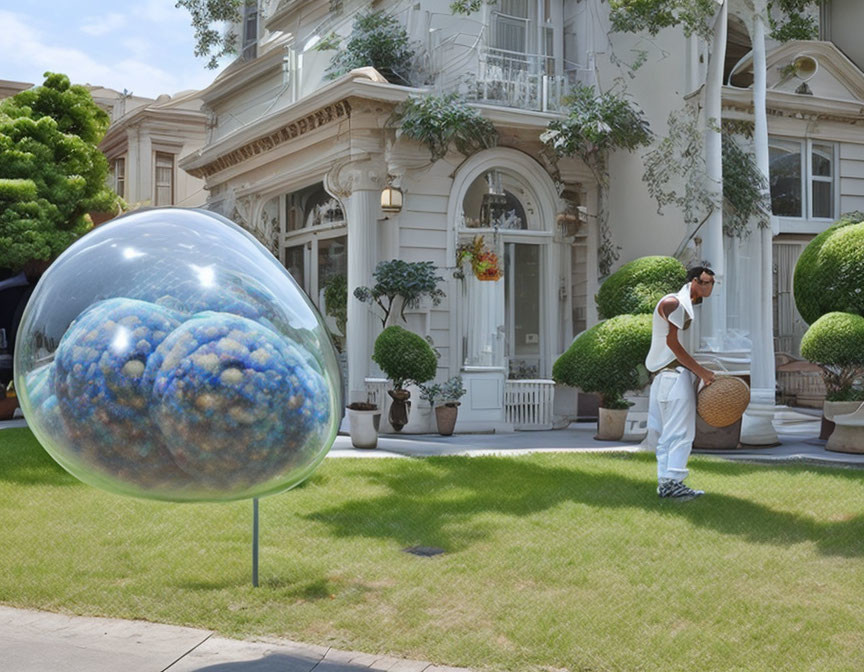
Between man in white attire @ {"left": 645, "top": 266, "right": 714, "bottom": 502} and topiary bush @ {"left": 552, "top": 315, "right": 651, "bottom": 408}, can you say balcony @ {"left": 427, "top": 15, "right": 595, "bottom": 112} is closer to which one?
topiary bush @ {"left": 552, "top": 315, "right": 651, "bottom": 408}

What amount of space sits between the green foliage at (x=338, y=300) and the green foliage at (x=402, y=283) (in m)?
1.85

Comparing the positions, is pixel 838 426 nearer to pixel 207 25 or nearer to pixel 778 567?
pixel 778 567

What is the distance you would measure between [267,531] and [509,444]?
18.5ft

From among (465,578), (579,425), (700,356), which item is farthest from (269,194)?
(465,578)

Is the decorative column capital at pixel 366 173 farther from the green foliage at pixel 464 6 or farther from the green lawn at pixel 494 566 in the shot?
the green lawn at pixel 494 566

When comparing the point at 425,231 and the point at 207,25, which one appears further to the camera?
the point at 207,25

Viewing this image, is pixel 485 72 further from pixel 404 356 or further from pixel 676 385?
pixel 676 385

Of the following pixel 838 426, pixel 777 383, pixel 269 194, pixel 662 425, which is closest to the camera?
pixel 662 425

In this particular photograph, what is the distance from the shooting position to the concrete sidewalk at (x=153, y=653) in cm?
477

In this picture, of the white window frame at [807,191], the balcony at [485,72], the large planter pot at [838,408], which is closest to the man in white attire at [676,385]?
the large planter pot at [838,408]

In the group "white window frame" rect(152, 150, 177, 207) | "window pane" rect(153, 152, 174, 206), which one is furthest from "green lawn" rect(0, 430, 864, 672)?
"window pane" rect(153, 152, 174, 206)

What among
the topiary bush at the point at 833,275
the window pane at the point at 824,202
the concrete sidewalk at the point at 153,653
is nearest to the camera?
the concrete sidewalk at the point at 153,653

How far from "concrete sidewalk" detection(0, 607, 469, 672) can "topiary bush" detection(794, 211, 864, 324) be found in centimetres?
929

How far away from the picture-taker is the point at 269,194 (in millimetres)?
18391
